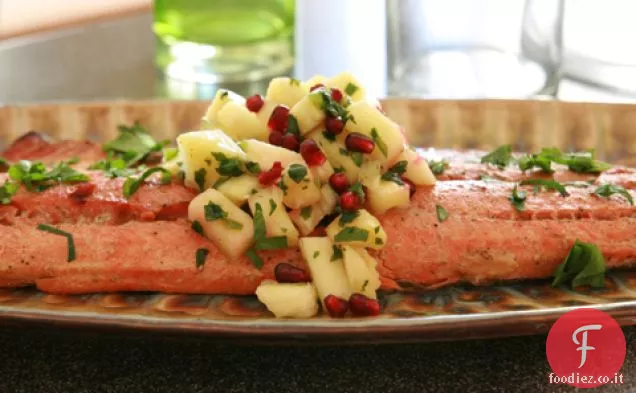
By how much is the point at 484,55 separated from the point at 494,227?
5.56 feet

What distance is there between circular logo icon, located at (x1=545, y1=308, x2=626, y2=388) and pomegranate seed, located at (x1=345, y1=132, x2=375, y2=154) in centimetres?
65

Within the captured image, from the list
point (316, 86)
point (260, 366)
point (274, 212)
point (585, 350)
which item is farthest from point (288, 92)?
point (585, 350)

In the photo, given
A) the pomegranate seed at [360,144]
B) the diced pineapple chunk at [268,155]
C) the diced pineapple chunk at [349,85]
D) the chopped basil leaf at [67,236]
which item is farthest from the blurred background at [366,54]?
the chopped basil leaf at [67,236]

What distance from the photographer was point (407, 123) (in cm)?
314

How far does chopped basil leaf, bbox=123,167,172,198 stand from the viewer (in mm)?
2318

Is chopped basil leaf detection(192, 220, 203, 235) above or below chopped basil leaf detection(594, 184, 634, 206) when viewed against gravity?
below

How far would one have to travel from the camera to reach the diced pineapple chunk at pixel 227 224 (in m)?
2.13

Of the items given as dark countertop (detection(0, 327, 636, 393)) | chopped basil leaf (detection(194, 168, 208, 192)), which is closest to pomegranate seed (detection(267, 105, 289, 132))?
chopped basil leaf (detection(194, 168, 208, 192))

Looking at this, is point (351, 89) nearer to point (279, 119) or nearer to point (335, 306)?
point (279, 119)

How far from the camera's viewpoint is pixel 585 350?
1.99 meters

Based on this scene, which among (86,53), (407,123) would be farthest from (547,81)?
(86,53)

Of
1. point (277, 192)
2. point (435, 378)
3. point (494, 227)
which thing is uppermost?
point (277, 192)

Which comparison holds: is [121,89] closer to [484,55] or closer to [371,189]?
[484,55]

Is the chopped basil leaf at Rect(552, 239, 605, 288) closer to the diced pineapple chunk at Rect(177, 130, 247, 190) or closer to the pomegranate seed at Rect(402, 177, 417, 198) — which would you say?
the pomegranate seed at Rect(402, 177, 417, 198)
